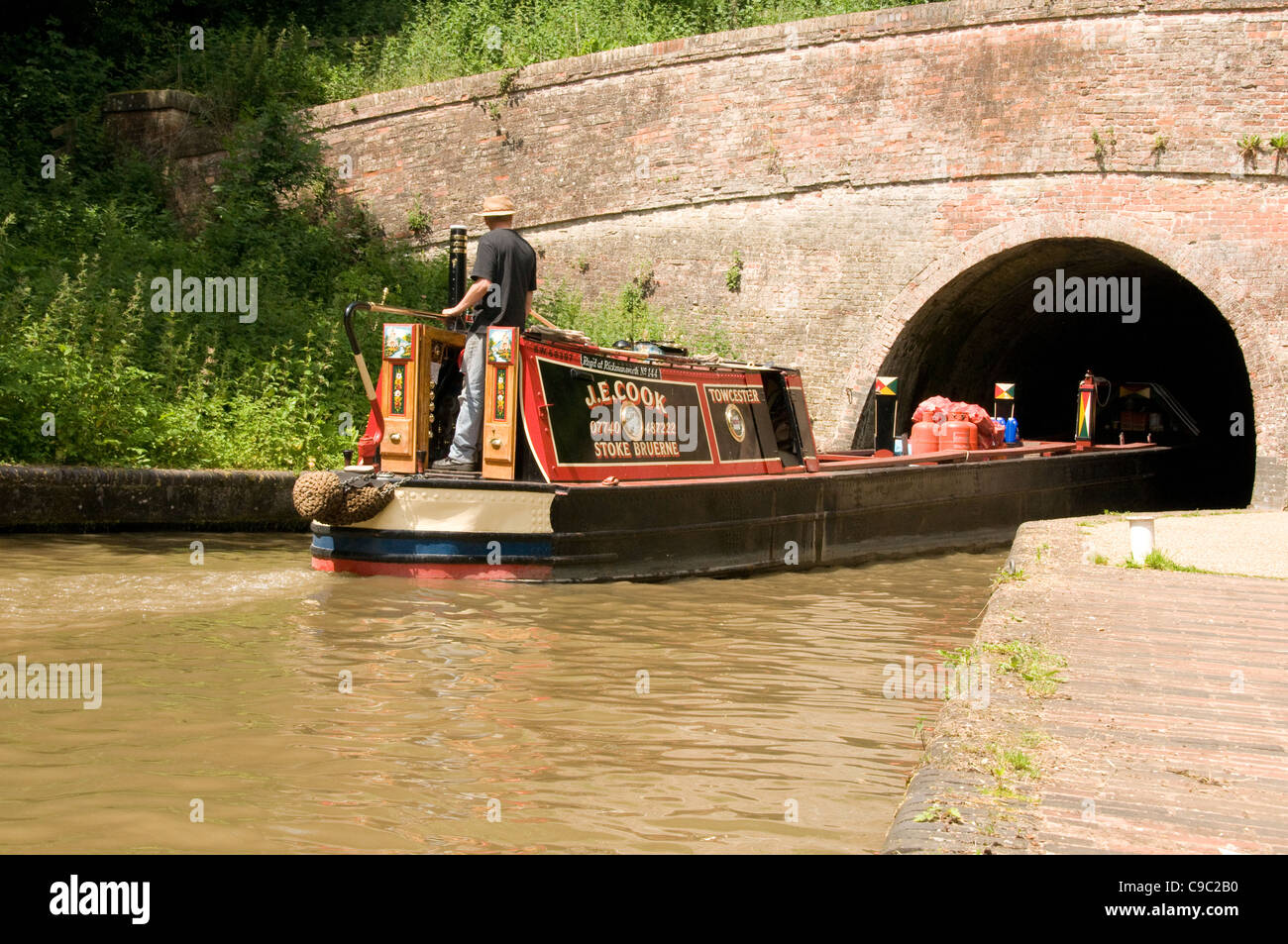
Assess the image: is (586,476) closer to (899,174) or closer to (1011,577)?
(1011,577)

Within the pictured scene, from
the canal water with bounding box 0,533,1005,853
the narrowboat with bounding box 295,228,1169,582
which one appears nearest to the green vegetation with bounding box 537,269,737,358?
the narrowboat with bounding box 295,228,1169,582

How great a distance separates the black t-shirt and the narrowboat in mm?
198

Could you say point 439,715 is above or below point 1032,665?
below

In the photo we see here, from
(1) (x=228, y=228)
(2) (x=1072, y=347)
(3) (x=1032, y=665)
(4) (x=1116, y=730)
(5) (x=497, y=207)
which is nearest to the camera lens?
(4) (x=1116, y=730)

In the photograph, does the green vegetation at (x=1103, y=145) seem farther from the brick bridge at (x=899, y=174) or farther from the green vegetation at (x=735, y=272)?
the green vegetation at (x=735, y=272)

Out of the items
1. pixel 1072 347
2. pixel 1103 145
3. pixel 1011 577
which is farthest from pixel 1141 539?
pixel 1072 347

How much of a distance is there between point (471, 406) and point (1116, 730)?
212 inches

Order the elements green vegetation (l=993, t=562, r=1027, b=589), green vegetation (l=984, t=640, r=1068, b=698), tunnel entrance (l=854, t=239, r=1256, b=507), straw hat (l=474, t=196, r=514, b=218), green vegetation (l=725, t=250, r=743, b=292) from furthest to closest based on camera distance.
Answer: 1. green vegetation (l=725, t=250, r=743, b=292)
2. tunnel entrance (l=854, t=239, r=1256, b=507)
3. straw hat (l=474, t=196, r=514, b=218)
4. green vegetation (l=993, t=562, r=1027, b=589)
5. green vegetation (l=984, t=640, r=1068, b=698)

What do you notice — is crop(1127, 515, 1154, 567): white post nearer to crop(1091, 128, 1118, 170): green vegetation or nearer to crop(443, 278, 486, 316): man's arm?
crop(443, 278, 486, 316): man's arm

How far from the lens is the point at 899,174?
1485 cm

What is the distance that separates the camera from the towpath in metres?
2.92

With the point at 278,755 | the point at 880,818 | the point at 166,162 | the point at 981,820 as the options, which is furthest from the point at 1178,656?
the point at 166,162

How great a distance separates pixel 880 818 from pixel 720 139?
12.9 m

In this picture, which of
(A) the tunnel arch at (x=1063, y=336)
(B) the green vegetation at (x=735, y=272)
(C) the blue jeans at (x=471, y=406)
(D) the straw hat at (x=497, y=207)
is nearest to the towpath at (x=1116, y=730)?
(C) the blue jeans at (x=471, y=406)
